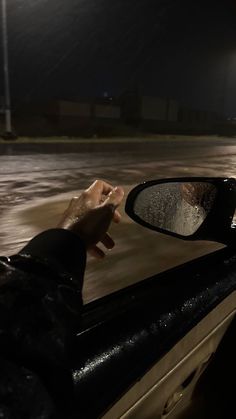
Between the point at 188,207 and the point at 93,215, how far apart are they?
1.92ft

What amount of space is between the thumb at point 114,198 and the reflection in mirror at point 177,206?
0.90ft

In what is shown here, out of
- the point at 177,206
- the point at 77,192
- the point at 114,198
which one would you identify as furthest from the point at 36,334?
the point at 77,192

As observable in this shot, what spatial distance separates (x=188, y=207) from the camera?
180cm

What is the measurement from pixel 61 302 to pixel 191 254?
160 inches

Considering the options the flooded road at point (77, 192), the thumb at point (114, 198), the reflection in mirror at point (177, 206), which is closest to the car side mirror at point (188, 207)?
the reflection in mirror at point (177, 206)

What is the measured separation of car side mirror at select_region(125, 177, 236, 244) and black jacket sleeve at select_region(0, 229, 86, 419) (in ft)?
2.46

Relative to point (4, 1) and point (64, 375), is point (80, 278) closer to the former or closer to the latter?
point (64, 375)

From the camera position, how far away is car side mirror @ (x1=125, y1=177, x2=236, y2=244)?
1.73 metres

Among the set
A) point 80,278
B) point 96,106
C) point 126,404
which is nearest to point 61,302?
point 80,278

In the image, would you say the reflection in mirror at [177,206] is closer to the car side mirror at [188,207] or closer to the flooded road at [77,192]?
the car side mirror at [188,207]

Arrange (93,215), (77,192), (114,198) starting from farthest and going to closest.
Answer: (77,192)
(114,198)
(93,215)

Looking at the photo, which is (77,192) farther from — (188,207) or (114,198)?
(114,198)

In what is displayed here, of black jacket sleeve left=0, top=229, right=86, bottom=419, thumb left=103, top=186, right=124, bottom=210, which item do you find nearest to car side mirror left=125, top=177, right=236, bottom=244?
thumb left=103, top=186, right=124, bottom=210

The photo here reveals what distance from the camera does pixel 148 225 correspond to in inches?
69.7
